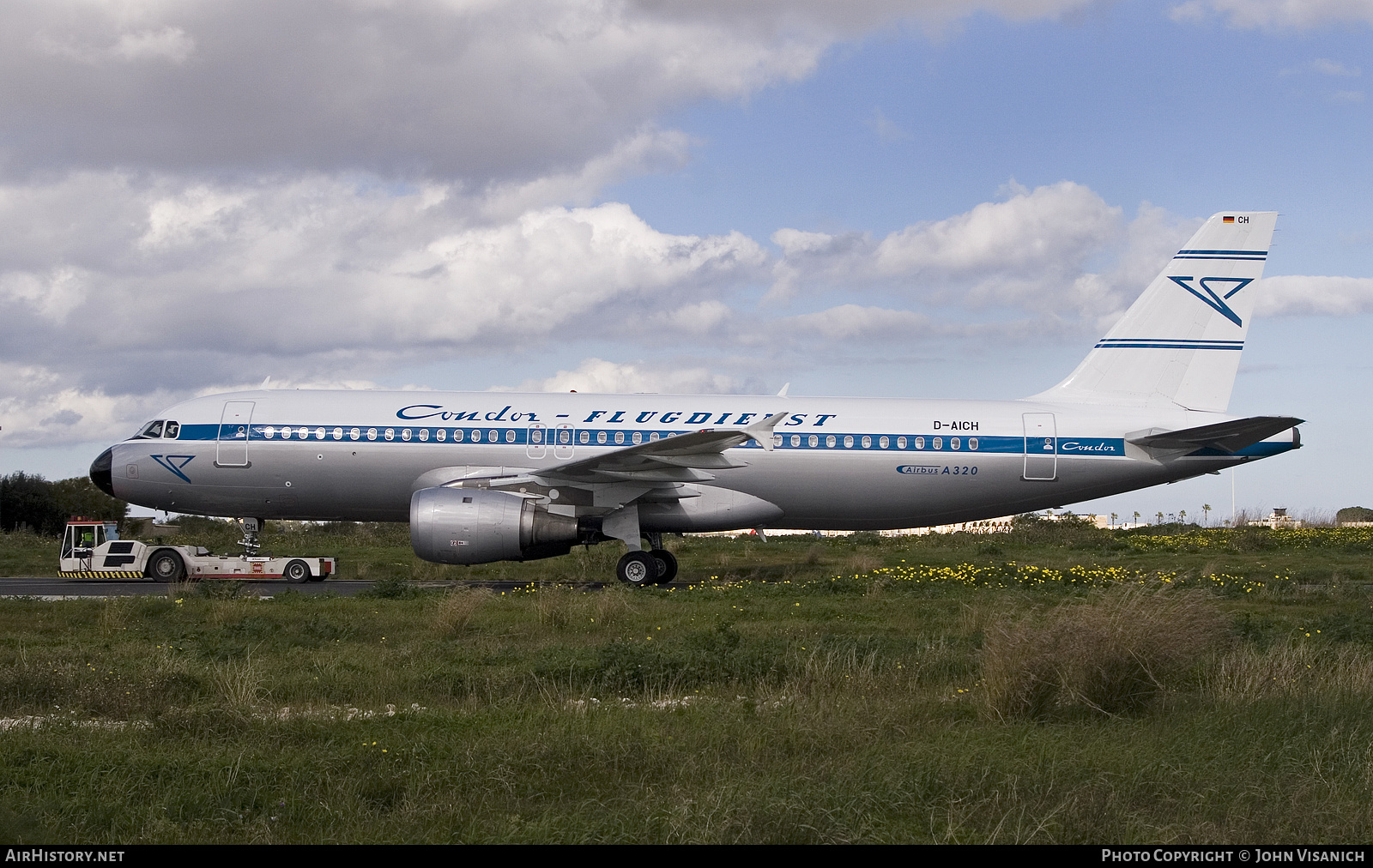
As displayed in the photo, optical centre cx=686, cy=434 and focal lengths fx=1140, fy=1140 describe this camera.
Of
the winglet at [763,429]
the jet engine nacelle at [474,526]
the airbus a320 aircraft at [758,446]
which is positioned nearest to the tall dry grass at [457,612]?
the jet engine nacelle at [474,526]

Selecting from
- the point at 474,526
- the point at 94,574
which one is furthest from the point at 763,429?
the point at 94,574

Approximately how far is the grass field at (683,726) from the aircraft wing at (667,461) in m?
4.91

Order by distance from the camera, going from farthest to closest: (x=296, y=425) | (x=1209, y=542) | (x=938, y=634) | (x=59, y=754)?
(x=1209, y=542) < (x=296, y=425) < (x=938, y=634) < (x=59, y=754)

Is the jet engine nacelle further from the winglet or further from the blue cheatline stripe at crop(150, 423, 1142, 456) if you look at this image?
the winglet

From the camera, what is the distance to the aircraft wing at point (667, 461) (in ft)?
65.6

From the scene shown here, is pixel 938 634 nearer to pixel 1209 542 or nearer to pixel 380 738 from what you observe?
pixel 380 738

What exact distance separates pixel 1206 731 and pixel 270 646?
9.28 meters

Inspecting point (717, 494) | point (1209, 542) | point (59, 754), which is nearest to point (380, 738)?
point (59, 754)

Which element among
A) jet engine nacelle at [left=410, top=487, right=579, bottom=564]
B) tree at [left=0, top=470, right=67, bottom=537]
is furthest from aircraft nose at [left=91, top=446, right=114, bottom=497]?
tree at [left=0, top=470, right=67, bottom=537]

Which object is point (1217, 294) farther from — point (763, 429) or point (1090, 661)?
point (1090, 661)

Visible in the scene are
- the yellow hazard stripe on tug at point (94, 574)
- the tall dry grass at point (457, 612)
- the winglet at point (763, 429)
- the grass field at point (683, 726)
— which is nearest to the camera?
the grass field at point (683, 726)

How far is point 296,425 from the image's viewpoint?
2222 centimetres

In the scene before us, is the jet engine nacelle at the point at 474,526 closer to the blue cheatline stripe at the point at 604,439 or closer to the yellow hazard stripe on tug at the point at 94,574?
the blue cheatline stripe at the point at 604,439

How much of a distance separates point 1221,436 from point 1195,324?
2820 millimetres
